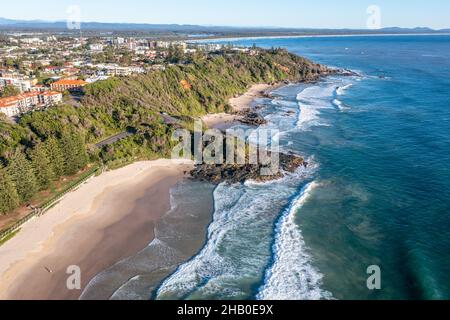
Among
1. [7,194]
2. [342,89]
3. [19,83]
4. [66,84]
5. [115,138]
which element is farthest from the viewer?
[342,89]

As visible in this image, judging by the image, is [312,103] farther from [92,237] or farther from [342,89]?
[92,237]

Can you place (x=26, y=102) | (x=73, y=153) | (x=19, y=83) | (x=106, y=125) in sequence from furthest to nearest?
(x=19, y=83) < (x=26, y=102) < (x=106, y=125) < (x=73, y=153)

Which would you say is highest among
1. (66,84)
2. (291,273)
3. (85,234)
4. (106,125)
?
(66,84)

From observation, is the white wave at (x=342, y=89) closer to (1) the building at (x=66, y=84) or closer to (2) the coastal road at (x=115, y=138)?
(2) the coastal road at (x=115, y=138)

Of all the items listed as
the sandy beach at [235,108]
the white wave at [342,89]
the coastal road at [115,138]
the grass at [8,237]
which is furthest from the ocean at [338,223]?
the white wave at [342,89]

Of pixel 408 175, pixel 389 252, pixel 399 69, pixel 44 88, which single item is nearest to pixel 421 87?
pixel 399 69

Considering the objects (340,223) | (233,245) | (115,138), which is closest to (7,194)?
(115,138)
